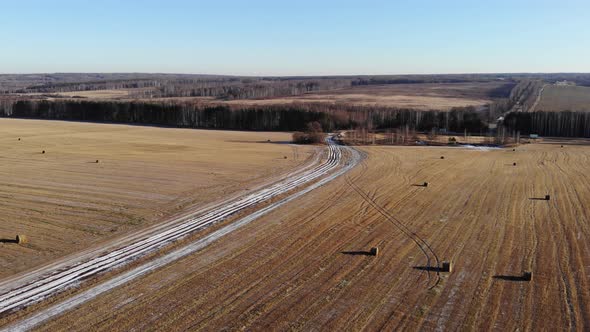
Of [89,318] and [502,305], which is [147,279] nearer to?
[89,318]

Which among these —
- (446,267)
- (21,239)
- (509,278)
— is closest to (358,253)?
(446,267)

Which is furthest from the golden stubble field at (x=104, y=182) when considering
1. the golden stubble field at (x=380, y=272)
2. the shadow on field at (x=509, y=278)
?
the shadow on field at (x=509, y=278)

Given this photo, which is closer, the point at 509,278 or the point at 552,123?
the point at 509,278

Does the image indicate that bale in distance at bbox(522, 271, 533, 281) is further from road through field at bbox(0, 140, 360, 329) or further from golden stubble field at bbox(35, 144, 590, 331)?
road through field at bbox(0, 140, 360, 329)

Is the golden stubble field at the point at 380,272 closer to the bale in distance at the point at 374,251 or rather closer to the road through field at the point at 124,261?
the bale in distance at the point at 374,251

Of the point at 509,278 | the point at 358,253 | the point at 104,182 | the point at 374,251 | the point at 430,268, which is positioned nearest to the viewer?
the point at 509,278

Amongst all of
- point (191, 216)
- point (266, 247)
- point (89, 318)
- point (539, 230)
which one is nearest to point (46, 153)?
point (191, 216)

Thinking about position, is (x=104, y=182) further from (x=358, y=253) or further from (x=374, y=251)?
(x=374, y=251)
